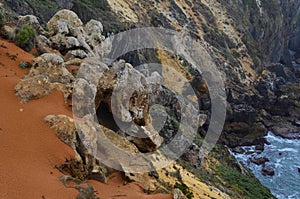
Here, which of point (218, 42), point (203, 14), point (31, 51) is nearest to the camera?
point (31, 51)

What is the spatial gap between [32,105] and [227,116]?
52.6 metres

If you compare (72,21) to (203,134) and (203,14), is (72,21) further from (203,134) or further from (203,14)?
(203,14)

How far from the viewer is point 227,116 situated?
65.9 metres

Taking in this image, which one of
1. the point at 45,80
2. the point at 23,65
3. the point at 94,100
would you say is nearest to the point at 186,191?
the point at 94,100

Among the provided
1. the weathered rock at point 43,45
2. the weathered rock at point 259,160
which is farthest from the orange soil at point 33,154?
the weathered rock at point 259,160

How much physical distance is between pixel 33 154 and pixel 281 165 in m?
50.7

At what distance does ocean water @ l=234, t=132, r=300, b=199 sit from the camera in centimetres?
5122

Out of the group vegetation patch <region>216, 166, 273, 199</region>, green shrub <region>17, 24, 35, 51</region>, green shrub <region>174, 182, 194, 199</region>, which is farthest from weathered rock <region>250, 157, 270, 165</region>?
green shrub <region>17, 24, 35, 51</region>

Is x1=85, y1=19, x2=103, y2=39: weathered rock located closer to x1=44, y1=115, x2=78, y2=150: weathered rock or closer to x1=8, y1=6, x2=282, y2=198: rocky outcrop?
x1=8, y1=6, x2=282, y2=198: rocky outcrop

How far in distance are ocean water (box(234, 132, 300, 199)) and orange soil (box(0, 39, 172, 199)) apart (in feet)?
131

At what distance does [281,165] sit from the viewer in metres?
57.7

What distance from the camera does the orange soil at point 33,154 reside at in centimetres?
1296

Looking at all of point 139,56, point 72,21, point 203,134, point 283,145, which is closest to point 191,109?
point 203,134

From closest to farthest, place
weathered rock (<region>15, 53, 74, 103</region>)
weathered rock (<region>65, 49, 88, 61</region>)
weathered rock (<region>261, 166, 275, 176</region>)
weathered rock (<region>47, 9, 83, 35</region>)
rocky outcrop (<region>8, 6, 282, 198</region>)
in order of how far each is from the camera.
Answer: rocky outcrop (<region>8, 6, 282, 198</region>), weathered rock (<region>15, 53, 74, 103</region>), weathered rock (<region>65, 49, 88, 61</region>), weathered rock (<region>47, 9, 83, 35</region>), weathered rock (<region>261, 166, 275, 176</region>)
